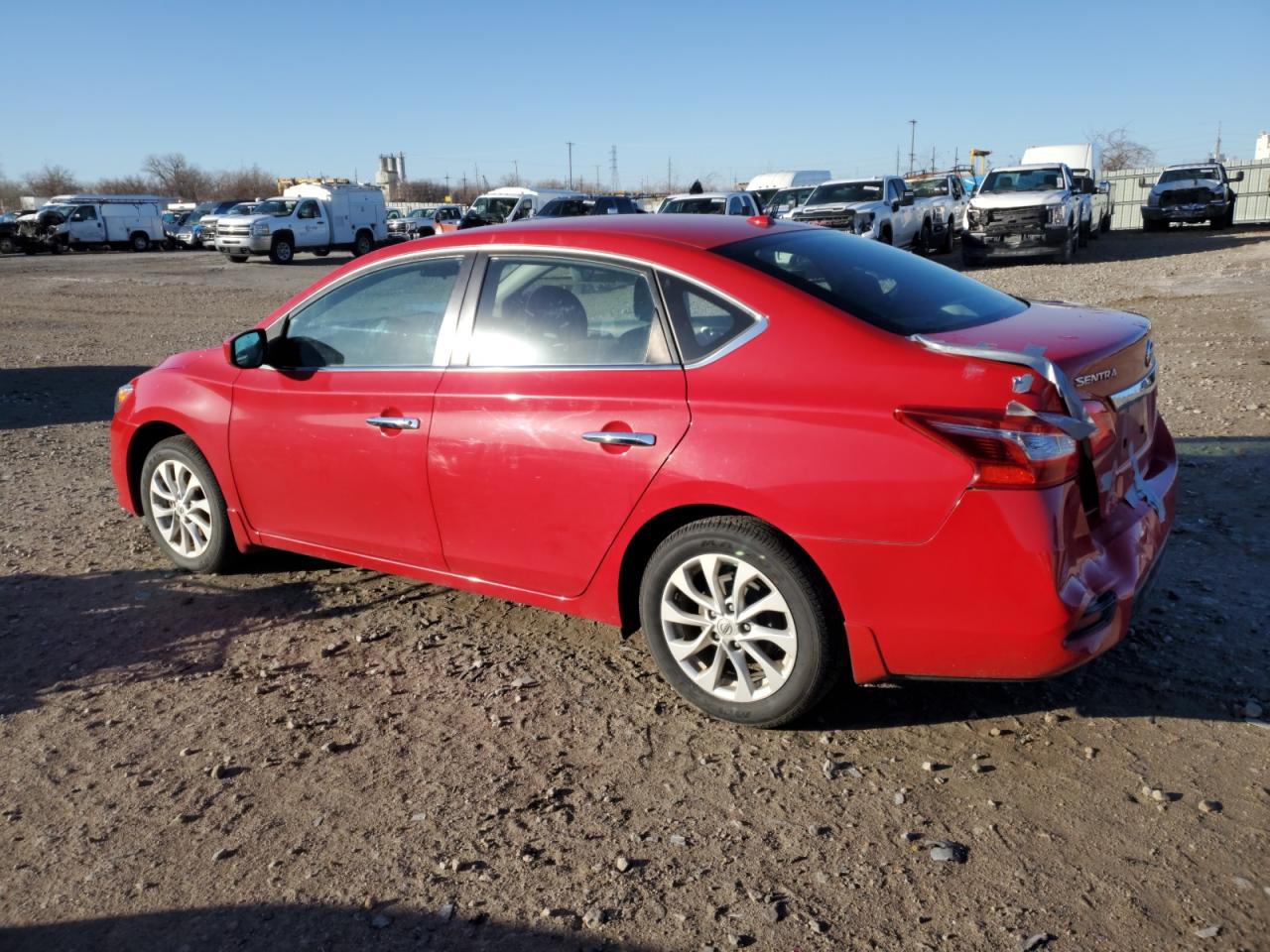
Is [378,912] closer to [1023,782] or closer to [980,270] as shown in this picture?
[1023,782]

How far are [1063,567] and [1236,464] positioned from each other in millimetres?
4023

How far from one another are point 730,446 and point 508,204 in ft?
92.7

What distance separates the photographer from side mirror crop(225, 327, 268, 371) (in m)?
4.81

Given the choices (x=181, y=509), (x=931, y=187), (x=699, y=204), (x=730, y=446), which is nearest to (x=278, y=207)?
(x=699, y=204)

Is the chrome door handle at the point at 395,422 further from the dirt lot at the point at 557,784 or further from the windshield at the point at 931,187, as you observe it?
the windshield at the point at 931,187

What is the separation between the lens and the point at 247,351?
189 inches

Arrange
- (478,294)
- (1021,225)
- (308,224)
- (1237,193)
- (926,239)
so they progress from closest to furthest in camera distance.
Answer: (478,294), (1021,225), (926,239), (308,224), (1237,193)

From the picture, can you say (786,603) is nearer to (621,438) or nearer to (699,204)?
(621,438)

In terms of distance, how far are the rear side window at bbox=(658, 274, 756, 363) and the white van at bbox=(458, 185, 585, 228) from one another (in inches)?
976

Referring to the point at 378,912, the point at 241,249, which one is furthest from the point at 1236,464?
the point at 241,249

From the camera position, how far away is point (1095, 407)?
A: 3.31m

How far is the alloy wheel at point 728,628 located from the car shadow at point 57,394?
24.5ft

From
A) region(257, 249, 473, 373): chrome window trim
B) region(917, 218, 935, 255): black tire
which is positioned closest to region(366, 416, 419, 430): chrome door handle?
region(257, 249, 473, 373): chrome window trim

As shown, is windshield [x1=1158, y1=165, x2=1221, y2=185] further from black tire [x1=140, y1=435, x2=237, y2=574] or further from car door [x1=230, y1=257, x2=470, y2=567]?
black tire [x1=140, y1=435, x2=237, y2=574]
